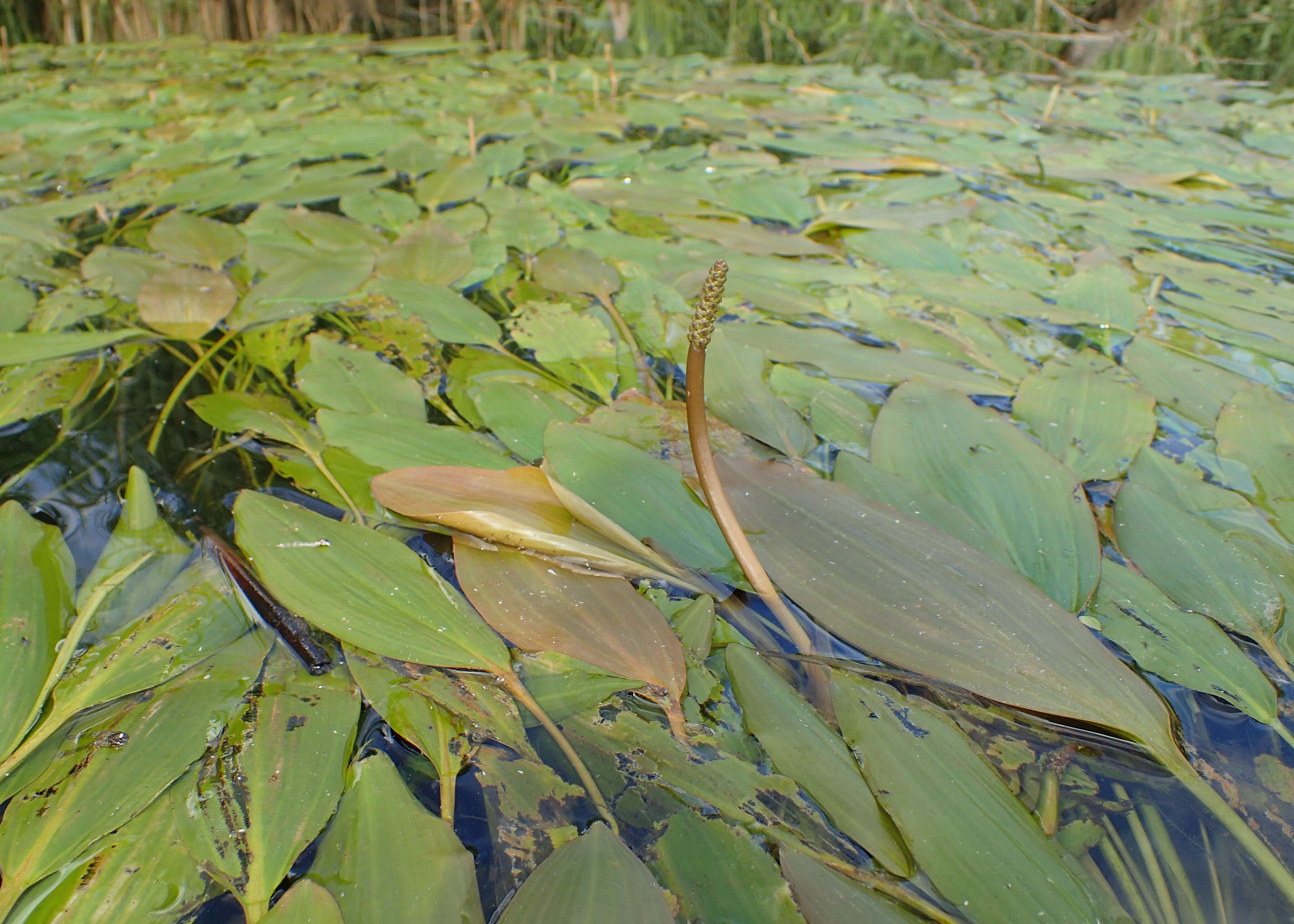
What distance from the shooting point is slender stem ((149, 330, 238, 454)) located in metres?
0.85

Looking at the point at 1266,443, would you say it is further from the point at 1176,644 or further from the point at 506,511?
the point at 506,511

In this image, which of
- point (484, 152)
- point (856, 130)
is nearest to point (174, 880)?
point (484, 152)

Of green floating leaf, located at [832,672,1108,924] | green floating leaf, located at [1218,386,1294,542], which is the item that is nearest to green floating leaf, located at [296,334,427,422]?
green floating leaf, located at [832,672,1108,924]

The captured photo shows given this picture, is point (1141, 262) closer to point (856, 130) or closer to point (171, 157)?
point (856, 130)

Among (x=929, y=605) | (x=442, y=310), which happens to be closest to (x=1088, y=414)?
(x=929, y=605)

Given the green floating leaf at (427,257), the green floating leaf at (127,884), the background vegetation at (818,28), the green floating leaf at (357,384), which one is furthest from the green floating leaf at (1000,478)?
the background vegetation at (818,28)

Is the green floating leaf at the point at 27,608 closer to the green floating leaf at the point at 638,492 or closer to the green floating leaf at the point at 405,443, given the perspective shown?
the green floating leaf at the point at 405,443

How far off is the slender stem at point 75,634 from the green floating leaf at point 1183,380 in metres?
1.16

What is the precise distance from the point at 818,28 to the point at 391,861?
13.5 feet

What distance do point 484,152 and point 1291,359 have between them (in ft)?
5.60

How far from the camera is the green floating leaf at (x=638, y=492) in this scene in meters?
0.69

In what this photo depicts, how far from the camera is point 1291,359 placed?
104cm

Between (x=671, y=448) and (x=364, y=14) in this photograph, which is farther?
(x=364, y=14)

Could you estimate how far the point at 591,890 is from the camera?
0.42m
